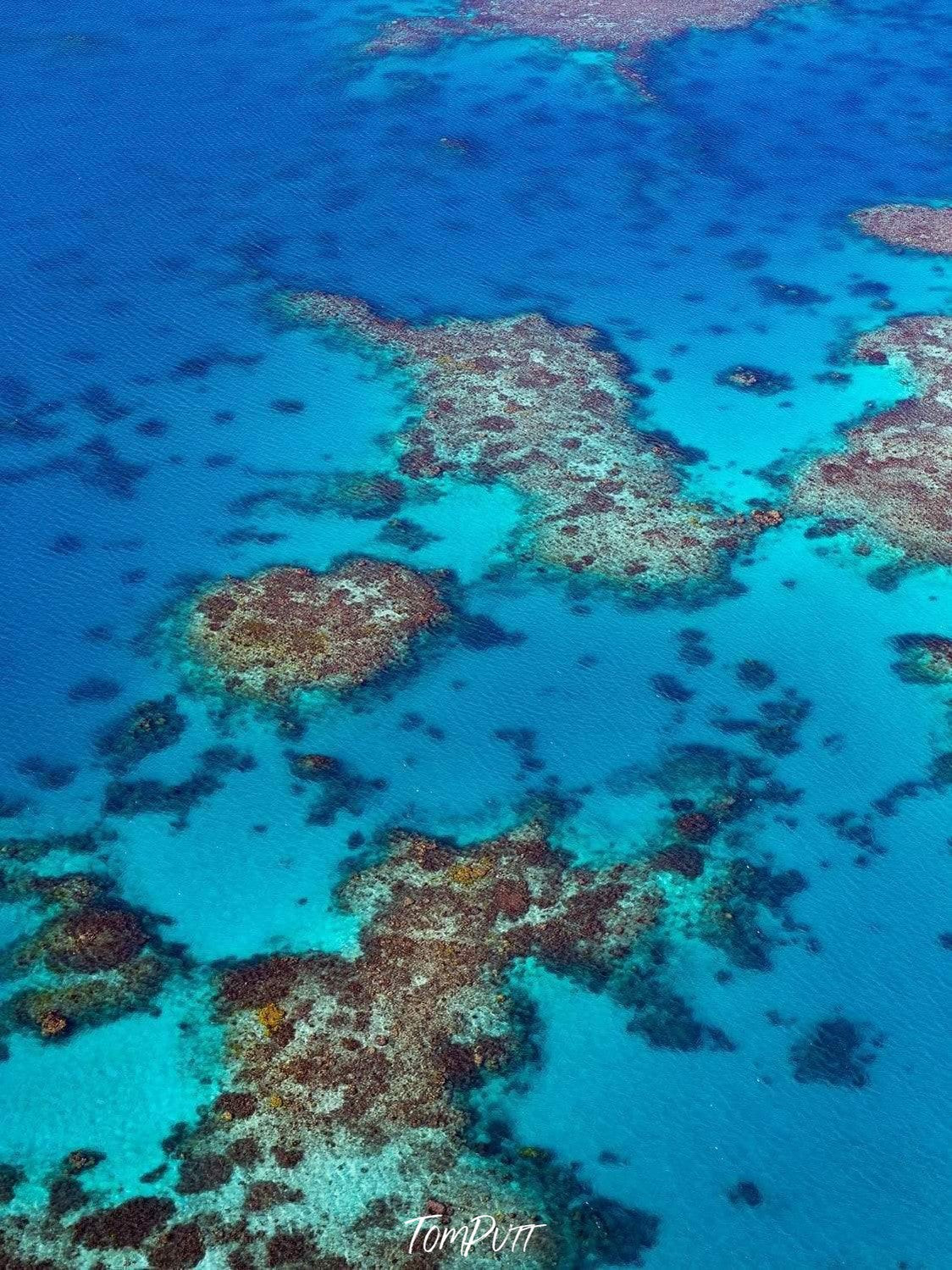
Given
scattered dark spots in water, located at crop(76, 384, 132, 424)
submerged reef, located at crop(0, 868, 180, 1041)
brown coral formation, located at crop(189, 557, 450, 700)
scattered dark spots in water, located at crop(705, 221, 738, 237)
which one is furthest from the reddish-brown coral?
scattered dark spots in water, located at crop(705, 221, 738, 237)

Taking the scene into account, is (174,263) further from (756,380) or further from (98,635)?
(756,380)

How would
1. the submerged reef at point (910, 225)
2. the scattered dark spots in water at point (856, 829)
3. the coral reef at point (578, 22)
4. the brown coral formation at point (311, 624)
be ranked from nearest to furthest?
the scattered dark spots in water at point (856, 829) → the brown coral formation at point (311, 624) → the submerged reef at point (910, 225) → the coral reef at point (578, 22)

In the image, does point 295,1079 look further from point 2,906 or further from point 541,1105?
point 2,906

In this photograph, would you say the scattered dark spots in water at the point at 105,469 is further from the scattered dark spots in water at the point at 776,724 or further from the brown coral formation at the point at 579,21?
the brown coral formation at the point at 579,21

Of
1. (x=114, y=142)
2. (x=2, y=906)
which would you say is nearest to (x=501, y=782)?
(x=2, y=906)

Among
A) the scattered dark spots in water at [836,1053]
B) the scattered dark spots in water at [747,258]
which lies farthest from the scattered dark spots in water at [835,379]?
the scattered dark spots in water at [836,1053]

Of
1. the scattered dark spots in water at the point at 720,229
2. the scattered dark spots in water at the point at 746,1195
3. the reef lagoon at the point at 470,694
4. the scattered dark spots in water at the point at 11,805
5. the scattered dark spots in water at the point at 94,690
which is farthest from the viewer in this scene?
the scattered dark spots in water at the point at 720,229

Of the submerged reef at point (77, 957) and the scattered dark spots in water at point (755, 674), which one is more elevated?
the scattered dark spots in water at point (755, 674)
